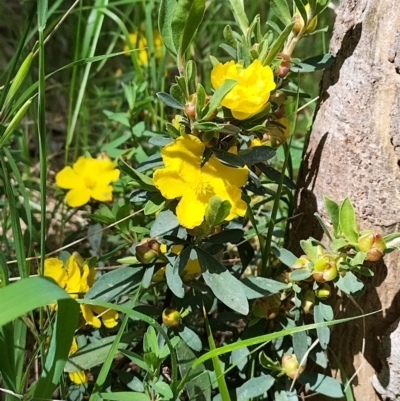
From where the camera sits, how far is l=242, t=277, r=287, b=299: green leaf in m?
0.93

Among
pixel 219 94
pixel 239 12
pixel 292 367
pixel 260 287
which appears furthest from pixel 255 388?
pixel 239 12

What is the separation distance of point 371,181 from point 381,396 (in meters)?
0.36

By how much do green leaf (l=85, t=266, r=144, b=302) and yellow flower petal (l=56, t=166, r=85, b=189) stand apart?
1.17 ft

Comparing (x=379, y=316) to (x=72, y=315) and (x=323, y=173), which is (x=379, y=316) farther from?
(x=72, y=315)

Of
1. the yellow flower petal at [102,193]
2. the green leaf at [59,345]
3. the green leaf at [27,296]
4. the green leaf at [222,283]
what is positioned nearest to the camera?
the green leaf at [27,296]

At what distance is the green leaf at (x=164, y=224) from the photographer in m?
0.87

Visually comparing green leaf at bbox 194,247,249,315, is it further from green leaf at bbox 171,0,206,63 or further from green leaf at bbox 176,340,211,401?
green leaf at bbox 171,0,206,63

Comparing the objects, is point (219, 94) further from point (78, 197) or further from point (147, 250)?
point (78, 197)

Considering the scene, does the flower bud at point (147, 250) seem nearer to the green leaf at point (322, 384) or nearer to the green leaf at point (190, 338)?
the green leaf at point (190, 338)

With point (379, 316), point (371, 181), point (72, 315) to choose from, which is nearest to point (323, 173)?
point (371, 181)

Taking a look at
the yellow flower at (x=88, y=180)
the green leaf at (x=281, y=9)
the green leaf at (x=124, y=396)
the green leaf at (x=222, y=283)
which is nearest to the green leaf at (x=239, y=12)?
the green leaf at (x=281, y=9)

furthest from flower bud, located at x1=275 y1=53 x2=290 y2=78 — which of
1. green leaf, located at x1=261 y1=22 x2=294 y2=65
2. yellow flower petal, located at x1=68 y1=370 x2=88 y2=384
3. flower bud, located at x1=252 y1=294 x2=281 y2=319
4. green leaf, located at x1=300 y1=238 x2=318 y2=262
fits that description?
yellow flower petal, located at x1=68 y1=370 x2=88 y2=384

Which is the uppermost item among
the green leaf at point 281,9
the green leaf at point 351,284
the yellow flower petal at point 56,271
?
the green leaf at point 281,9

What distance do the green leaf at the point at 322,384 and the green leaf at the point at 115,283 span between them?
0.32m
